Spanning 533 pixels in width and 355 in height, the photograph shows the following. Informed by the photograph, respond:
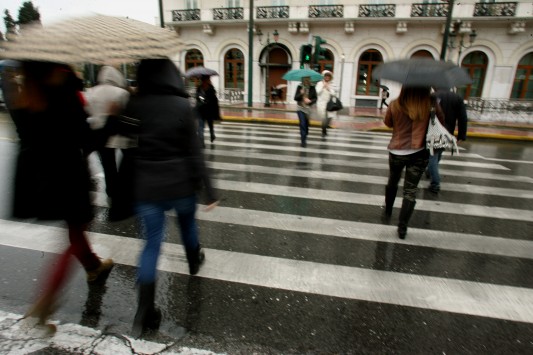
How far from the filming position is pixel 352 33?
24.0 meters

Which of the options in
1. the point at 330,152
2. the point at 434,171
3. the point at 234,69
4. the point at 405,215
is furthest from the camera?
the point at 234,69

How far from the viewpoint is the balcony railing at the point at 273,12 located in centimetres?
2458

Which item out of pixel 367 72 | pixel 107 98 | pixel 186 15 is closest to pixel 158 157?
pixel 107 98

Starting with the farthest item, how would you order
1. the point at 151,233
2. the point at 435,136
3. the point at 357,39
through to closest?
the point at 357,39, the point at 435,136, the point at 151,233

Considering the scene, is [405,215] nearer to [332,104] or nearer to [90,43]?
[90,43]

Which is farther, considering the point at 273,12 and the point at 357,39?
the point at 273,12

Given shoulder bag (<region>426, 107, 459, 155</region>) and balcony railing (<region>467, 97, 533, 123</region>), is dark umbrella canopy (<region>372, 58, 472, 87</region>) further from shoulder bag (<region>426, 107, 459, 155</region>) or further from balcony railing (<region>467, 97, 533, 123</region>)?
balcony railing (<region>467, 97, 533, 123</region>)

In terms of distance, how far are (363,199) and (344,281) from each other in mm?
2382

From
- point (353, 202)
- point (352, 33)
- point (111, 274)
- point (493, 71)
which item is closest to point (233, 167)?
point (353, 202)

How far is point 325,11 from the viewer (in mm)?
23781

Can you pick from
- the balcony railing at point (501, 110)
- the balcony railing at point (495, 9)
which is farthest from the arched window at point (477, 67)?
the balcony railing at point (501, 110)

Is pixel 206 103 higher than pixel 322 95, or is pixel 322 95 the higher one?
pixel 322 95

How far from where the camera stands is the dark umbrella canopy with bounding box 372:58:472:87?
10.7 ft

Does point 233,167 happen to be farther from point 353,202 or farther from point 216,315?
point 216,315
